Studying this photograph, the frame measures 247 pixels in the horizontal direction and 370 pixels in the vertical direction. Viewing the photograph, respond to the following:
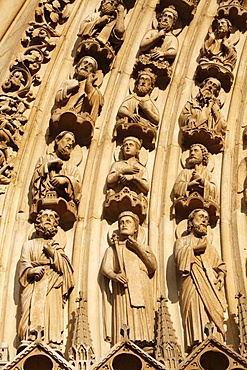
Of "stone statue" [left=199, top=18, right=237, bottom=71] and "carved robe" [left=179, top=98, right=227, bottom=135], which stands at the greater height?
"stone statue" [left=199, top=18, right=237, bottom=71]

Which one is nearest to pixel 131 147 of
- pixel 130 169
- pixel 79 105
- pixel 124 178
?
pixel 130 169

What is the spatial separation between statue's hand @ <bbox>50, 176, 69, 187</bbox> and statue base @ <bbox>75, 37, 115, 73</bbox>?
1867 mm

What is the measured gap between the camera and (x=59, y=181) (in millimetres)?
9336

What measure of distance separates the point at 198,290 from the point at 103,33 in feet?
11.8

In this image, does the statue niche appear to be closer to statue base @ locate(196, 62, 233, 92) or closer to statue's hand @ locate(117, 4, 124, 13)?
statue base @ locate(196, 62, 233, 92)

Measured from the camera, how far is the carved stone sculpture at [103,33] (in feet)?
34.9

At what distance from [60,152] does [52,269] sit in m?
1.60

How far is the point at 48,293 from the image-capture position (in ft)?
27.7

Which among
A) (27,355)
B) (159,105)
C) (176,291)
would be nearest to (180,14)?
(159,105)

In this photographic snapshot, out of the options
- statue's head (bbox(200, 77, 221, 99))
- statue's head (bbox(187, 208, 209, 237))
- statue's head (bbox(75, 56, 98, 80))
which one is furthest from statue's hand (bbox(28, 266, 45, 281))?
statue's head (bbox(200, 77, 221, 99))

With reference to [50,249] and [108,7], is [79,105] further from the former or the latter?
[50,249]

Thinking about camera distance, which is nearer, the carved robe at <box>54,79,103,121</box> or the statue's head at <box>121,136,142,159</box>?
the statue's head at <box>121,136,142,159</box>

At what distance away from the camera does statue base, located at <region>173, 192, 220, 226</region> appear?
30.4ft

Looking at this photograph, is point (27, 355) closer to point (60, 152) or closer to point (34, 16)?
point (60, 152)
